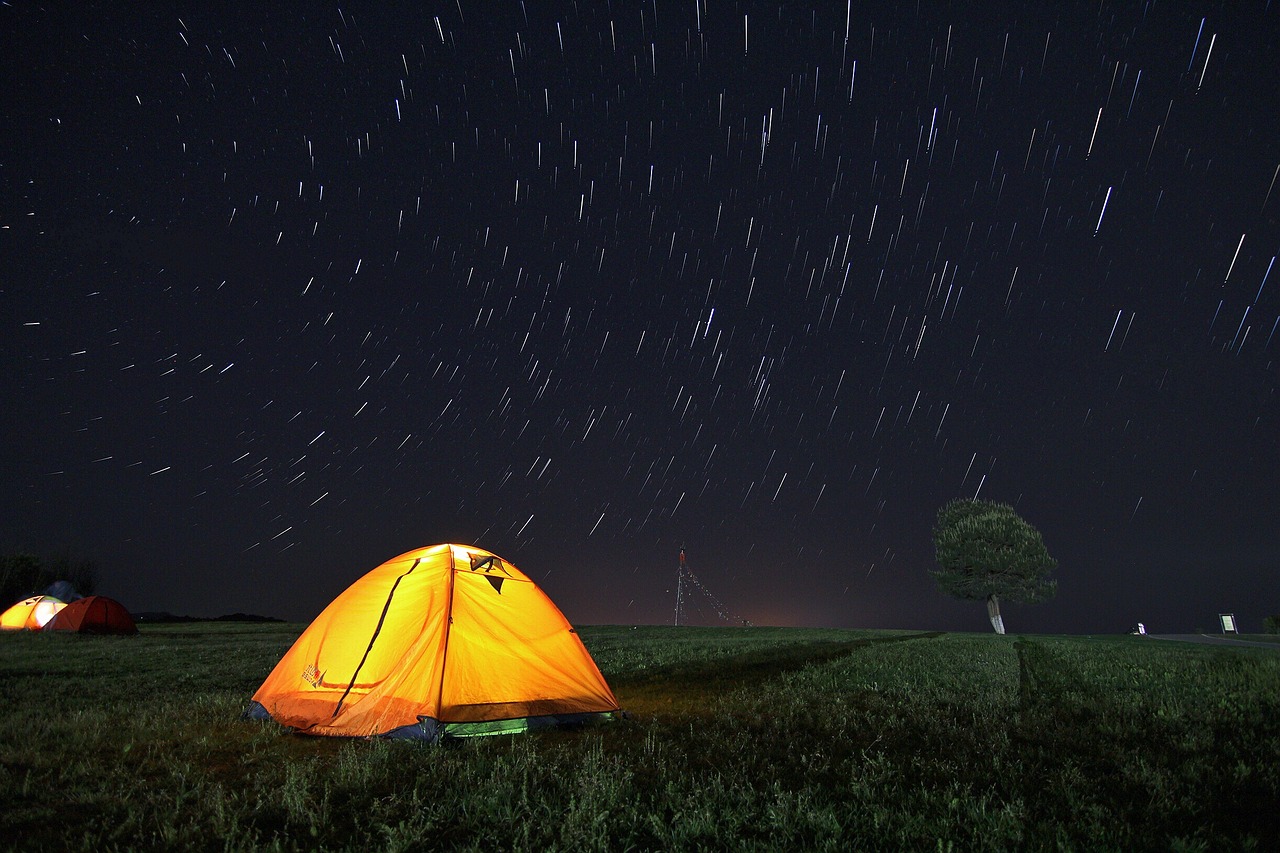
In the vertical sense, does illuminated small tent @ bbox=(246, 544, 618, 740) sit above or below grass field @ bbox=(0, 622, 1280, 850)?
above

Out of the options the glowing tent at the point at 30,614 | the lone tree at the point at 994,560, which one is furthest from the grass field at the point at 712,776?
the lone tree at the point at 994,560

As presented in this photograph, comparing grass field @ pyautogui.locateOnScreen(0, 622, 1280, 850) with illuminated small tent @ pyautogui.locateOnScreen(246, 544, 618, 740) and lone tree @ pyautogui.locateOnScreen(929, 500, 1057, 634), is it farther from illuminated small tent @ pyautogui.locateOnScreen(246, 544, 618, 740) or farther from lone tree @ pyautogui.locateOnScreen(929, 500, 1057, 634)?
lone tree @ pyautogui.locateOnScreen(929, 500, 1057, 634)

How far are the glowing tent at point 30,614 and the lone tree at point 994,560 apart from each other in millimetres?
58407

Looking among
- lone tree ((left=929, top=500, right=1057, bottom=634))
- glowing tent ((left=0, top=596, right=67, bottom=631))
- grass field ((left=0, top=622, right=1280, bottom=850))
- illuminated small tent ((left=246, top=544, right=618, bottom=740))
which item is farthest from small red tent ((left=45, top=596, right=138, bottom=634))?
lone tree ((left=929, top=500, right=1057, bottom=634))

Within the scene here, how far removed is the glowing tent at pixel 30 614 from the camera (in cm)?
3375

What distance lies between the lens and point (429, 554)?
9242mm

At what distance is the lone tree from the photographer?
4722 cm

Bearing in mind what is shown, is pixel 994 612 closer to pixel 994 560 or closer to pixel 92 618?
pixel 994 560

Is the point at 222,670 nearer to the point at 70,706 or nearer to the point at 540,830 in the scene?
the point at 70,706

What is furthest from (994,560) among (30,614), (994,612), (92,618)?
(30,614)

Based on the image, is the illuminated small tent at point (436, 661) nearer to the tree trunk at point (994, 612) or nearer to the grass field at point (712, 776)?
the grass field at point (712, 776)

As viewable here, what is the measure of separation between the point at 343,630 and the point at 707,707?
5412 mm

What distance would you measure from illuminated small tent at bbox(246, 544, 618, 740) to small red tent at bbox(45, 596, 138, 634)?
29.4 meters

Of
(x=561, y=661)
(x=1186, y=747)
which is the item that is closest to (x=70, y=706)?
(x=561, y=661)
